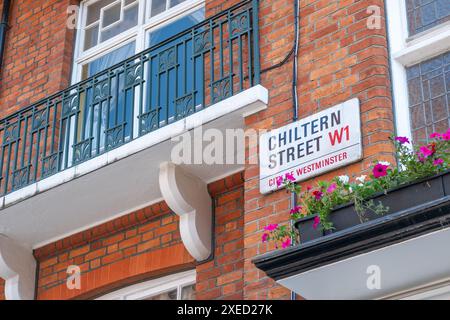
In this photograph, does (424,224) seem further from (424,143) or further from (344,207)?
(424,143)

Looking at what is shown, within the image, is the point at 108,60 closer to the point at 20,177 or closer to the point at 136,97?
the point at 136,97

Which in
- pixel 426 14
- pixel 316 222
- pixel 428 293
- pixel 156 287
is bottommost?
pixel 428 293

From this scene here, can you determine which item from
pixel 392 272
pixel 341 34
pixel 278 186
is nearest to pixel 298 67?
pixel 341 34

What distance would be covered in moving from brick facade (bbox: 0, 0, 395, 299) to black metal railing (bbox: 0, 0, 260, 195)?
1.00ft

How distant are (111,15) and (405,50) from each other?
4399mm

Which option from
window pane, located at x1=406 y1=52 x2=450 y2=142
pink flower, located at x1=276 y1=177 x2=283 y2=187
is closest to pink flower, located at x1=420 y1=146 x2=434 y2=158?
window pane, located at x1=406 y1=52 x2=450 y2=142

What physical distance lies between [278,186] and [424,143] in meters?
1.05

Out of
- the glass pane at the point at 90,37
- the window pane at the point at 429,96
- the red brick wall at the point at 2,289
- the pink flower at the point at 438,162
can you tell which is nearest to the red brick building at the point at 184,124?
the window pane at the point at 429,96

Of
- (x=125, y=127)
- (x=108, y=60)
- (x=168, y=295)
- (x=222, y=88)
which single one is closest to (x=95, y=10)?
(x=108, y=60)

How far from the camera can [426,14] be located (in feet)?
23.4

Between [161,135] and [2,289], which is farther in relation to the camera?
[2,289]

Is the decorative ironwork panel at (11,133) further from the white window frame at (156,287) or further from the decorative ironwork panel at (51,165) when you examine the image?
the white window frame at (156,287)

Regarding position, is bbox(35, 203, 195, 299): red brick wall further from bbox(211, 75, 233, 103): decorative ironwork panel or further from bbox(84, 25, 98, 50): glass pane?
bbox(84, 25, 98, 50): glass pane

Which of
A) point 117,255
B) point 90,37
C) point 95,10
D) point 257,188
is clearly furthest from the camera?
point 95,10
